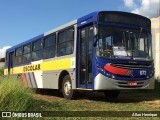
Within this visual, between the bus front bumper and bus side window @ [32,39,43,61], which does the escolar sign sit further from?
the bus front bumper

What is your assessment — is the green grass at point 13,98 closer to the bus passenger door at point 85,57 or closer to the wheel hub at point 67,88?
the bus passenger door at point 85,57

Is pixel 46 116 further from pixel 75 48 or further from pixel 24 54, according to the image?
pixel 24 54

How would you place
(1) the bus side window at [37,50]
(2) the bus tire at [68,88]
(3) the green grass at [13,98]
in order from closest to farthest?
(3) the green grass at [13,98] → (2) the bus tire at [68,88] → (1) the bus side window at [37,50]

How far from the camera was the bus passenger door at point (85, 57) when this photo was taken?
12664mm

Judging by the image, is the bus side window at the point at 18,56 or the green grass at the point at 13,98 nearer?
the green grass at the point at 13,98

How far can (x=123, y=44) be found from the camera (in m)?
12.6

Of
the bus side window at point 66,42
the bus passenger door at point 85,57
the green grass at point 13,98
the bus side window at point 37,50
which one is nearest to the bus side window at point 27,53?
the bus side window at point 37,50

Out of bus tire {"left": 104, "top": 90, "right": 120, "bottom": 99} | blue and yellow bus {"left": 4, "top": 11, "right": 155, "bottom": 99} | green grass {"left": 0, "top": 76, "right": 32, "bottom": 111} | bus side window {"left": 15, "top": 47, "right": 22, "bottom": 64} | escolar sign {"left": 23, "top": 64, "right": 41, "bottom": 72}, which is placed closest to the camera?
green grass {"left": 0, "top": 76, "right": 32, "bottom": 111}

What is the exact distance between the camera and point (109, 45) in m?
12.3

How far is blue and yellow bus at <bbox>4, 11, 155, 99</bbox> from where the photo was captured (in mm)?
12195

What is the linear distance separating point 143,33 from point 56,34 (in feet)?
13.6

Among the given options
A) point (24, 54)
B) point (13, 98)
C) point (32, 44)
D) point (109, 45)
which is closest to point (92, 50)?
point (109, 45)

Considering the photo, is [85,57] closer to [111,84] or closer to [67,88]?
[111,84]

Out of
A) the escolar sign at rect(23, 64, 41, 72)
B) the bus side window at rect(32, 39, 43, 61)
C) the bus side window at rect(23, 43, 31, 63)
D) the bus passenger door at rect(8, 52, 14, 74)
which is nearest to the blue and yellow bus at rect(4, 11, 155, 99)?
the bus side window at rect(32, 39, 43, 61)
